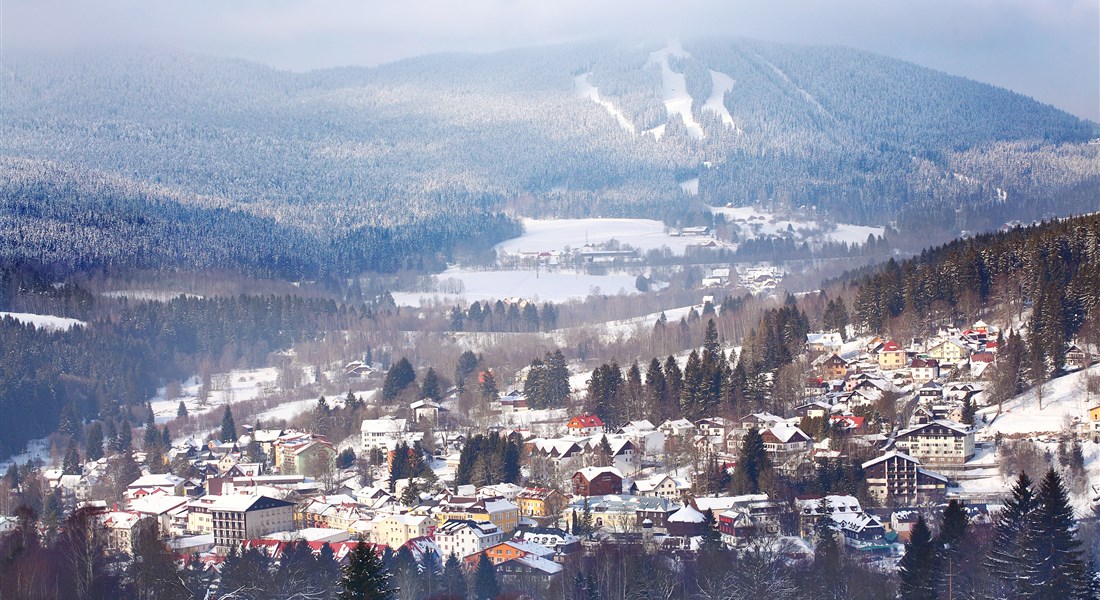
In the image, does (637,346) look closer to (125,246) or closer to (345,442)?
(345,442)

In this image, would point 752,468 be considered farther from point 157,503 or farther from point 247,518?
point 157,503

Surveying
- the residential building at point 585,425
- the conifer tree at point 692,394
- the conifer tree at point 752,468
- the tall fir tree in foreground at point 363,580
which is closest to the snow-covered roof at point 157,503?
the residential building at point 585,425

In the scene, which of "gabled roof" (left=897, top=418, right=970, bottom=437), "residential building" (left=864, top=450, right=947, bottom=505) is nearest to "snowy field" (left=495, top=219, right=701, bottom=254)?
"gabled roof" (left=897, top=418, right=970, bottom=437)

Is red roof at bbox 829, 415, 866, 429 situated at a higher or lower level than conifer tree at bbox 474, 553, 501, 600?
higher

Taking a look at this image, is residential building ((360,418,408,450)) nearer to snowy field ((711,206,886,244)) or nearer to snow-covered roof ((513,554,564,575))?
snow-covered roof ((513,554,564,575))

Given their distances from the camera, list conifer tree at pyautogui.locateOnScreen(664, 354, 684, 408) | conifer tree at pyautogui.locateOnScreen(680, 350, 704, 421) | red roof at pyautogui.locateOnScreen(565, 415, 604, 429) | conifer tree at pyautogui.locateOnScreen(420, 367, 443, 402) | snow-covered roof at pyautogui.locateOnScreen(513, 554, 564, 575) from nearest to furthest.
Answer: snow-covered roof at pyautogui.locateOnScreen(513, 554, 564, 575) < conifer tree at pyautogui.locateOnScreen(680, 350, 704, 421) < conifer tree at pyautogui.locateOnScreen(664, 354, 684, 408) < red roof at pyautogui.locateOnScreen(565, 415, 604, 429) < conifer tree at pyautogui.locateOnScreen(420, 367, 443, 402)

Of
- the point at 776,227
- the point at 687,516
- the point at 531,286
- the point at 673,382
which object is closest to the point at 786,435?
the point at 687,516

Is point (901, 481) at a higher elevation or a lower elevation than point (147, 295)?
lower
